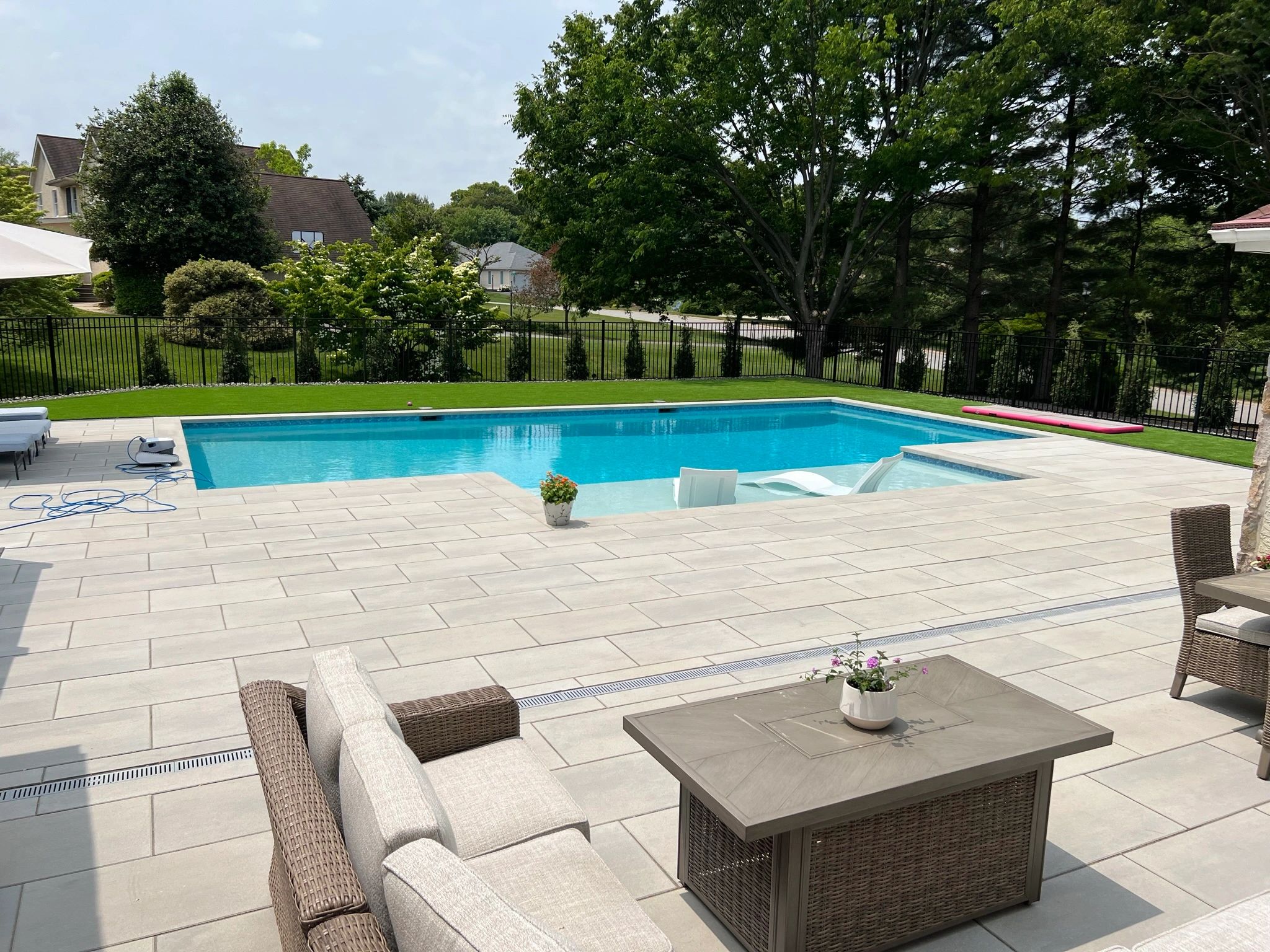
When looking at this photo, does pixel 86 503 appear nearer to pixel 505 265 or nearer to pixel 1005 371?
pixel 1005 371

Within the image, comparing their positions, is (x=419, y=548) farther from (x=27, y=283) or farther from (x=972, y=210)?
(x=972, y=210)

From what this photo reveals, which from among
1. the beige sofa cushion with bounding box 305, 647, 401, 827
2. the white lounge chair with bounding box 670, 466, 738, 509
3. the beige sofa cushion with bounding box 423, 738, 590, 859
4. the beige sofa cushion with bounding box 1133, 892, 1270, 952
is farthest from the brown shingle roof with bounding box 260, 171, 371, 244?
the beige sofa cushion with bounding box 1133, 892, 1270, 952

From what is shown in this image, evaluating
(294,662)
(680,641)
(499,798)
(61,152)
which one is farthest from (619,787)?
(61,152)

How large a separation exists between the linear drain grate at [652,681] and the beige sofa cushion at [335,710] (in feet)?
0.92

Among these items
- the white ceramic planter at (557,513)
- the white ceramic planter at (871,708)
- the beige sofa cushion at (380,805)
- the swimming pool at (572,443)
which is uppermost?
the beige sofa cushion at (380,805)

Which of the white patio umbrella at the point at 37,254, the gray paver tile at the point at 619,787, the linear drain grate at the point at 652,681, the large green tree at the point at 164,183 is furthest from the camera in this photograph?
the large green tree at the point at 164,183

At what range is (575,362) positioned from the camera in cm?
2119

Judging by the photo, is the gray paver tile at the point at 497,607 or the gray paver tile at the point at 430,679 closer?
the gray paver tile at the point at 430,679

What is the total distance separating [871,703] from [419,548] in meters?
4.76

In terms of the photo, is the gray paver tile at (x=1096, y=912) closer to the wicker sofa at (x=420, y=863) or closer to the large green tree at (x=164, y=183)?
the wicker sofa at (x=420, y=863)

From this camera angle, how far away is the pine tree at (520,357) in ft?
68.3

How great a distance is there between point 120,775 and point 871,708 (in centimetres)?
297

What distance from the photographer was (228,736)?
414 centimetres

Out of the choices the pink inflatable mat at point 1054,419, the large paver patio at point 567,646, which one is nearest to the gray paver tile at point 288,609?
the large paver patio at point 567,646
